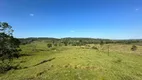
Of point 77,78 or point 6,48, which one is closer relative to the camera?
point 77,78

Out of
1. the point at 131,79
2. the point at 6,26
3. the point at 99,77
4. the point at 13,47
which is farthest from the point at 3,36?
the point at 131,79

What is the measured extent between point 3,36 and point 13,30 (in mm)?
3351

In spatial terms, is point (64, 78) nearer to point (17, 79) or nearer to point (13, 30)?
point (17, 79)

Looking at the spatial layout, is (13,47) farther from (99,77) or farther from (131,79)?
(131,79)

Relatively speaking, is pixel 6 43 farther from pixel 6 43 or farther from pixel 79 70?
pixel 79 70

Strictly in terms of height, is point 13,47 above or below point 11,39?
below

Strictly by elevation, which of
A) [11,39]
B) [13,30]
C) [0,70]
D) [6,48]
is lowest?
[0,70]

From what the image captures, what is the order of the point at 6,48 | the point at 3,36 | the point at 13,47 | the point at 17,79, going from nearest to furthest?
the point at 17,79
the point at 3,36
the point at 6,48
the point at 13,47

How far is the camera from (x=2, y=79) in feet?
83.6

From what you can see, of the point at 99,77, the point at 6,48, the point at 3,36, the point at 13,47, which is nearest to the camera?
the point at 99,77

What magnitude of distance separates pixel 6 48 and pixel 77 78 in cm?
2252

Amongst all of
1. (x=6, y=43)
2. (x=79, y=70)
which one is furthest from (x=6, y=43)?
(x=79, y=70)

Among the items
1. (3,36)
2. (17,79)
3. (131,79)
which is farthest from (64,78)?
(3,36)

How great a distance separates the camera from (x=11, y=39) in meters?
34.6
